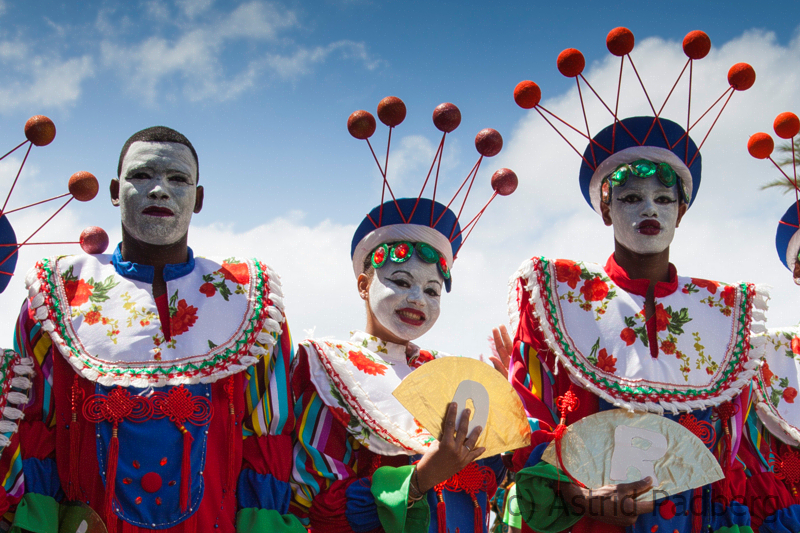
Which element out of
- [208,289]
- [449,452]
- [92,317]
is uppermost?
[208,289]

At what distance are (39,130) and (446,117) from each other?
81.8 inches

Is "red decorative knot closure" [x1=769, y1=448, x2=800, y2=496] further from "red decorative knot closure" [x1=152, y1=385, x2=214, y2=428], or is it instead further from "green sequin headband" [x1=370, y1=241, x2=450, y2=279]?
"red decorative knot closure" [x1=152, y1=385, x2=214, y2=428]

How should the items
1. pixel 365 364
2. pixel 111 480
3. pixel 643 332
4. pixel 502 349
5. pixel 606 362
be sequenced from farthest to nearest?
pixel 502 349 → pixel 365 364 → pixel 643 332 → pixel 606 362 → pixel 111 480

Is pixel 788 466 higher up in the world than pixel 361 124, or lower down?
lower down

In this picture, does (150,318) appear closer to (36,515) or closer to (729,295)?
(36,515)

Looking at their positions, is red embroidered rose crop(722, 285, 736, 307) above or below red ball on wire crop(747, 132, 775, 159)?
below

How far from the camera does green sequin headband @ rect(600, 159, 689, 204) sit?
153 inches

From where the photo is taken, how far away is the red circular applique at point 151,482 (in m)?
3.04

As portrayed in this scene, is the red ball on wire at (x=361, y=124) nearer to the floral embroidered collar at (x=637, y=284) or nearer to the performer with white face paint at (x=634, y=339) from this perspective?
the performer with white face paint at (x=634, y=339)

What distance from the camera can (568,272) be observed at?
384 cm

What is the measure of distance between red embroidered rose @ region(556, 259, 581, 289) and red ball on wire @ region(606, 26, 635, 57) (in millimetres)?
1145

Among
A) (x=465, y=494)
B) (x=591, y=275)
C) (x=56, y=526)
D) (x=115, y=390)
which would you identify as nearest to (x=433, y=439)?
(x=465, y=494)

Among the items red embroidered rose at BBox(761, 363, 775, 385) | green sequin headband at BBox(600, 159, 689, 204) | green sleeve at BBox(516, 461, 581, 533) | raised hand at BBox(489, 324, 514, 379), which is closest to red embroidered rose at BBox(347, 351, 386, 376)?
raised hand at BBox(489, 324, 514, 379)

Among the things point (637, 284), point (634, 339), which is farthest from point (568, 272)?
point (634, 339)
